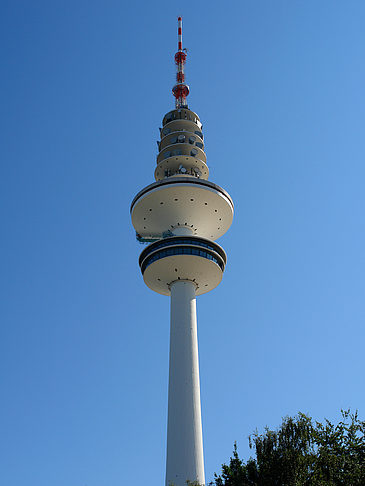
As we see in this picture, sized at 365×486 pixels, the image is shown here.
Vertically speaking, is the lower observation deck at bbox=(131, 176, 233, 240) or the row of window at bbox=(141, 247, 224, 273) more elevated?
the lower observation deck at bbox=(131, 176, 233, 240)

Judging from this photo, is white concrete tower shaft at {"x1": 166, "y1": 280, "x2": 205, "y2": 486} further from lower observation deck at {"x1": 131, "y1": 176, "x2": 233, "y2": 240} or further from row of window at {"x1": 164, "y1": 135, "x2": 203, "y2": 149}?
row of window at {"x1": 164, "y1": 135, "x2": 203, "y2": 149}

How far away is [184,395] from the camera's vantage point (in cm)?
4144

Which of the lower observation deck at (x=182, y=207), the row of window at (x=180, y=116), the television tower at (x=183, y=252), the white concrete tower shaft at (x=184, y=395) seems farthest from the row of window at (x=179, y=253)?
the row of window at (x=180, y=116)

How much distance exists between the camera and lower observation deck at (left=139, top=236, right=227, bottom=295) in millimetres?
46688

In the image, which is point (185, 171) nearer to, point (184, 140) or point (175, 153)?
point (175, 153)

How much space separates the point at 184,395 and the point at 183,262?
39.4ft

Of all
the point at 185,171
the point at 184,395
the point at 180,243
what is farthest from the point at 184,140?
the point at 184,395

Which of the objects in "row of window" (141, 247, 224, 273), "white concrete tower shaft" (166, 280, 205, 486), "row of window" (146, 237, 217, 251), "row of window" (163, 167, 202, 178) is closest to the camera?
"white concrete tower shaft" (166, 280, 205, 486)

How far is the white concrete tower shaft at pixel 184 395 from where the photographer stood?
38.4 metres

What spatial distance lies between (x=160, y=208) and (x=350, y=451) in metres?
30.5

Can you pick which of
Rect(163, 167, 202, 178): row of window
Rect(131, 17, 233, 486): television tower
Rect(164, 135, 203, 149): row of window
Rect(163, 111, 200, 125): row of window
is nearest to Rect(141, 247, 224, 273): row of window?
Rect(131, 17, 233, 486): television tower

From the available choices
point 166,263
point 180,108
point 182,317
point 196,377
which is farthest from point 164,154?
point 196,377

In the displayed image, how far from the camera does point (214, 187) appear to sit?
4906 cm

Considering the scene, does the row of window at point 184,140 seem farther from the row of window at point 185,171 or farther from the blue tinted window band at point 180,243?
the blue tinted window band at point 180,243
